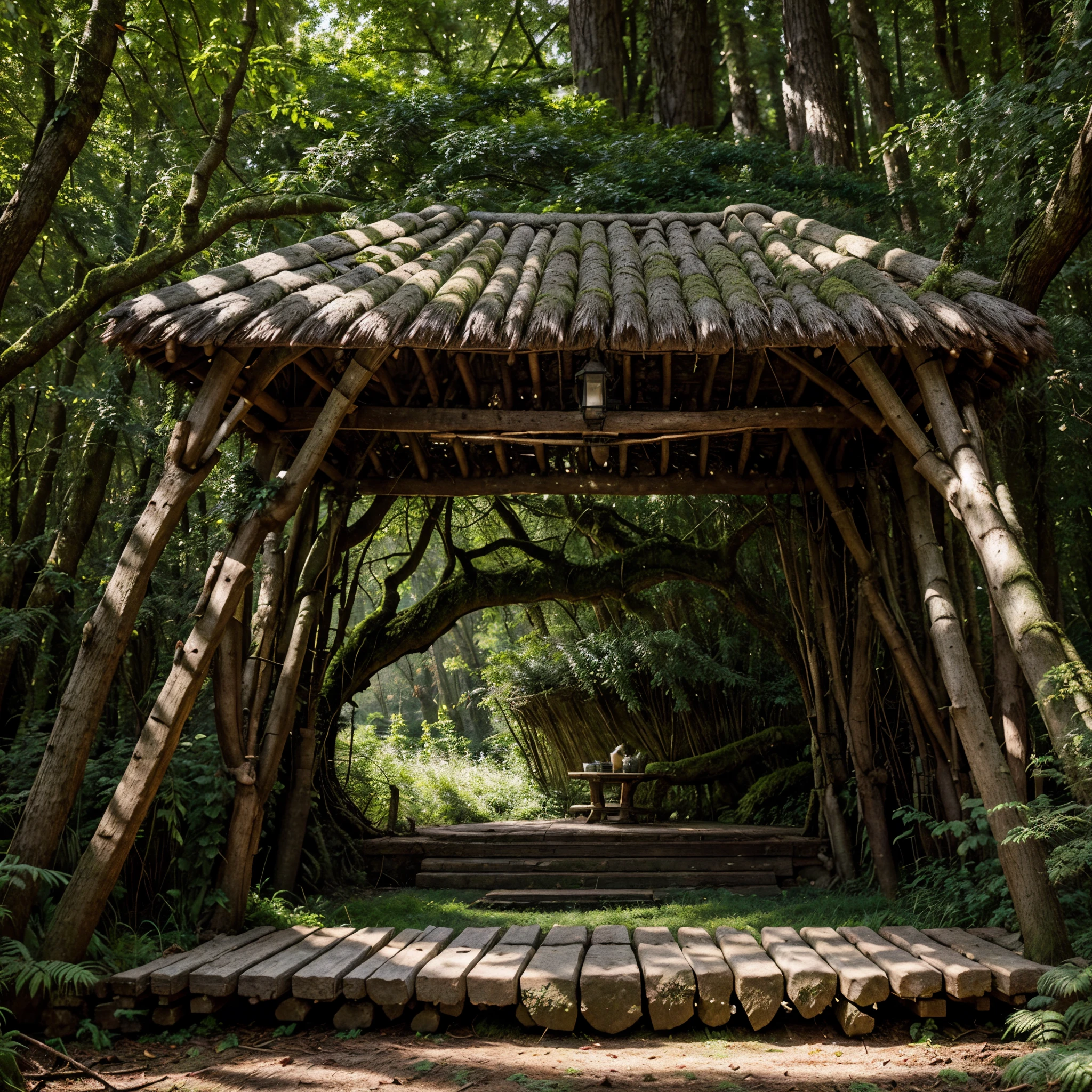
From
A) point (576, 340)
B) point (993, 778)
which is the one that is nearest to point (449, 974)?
point (993, 778)

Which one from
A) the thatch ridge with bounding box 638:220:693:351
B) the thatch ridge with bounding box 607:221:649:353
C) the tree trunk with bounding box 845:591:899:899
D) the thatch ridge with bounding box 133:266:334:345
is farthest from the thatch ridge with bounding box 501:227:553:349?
the tree trunk with bounding box 845:591:899:899

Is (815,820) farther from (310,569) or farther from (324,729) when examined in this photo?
(310,569)

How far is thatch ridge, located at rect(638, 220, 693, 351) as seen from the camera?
4109 millimetres

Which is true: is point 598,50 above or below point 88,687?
above

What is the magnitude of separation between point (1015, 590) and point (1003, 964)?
147cm

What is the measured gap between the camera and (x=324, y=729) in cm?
677

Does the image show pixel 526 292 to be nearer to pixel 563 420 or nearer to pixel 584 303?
pixel 584 303

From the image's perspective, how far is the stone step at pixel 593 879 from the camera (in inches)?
261

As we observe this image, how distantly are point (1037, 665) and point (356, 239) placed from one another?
14.2 feet

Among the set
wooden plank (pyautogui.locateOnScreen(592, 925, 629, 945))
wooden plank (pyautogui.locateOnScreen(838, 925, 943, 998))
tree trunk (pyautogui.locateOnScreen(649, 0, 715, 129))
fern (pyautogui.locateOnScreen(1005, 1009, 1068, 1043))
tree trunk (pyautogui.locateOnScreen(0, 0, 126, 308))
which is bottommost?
fern (pyautogui.locateOnScreen(1005, 1009, 1068, 1043))

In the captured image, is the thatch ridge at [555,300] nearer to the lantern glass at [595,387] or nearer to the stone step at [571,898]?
the lantern glass at [595,387]

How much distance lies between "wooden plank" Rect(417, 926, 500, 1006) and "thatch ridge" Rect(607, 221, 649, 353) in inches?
111

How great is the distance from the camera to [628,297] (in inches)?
175

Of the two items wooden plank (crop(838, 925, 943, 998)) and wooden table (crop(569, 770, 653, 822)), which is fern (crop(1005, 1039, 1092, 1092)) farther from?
wooden table (crop(569, 770, 653, 822))
